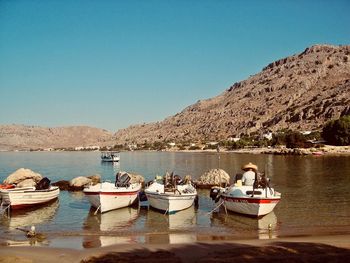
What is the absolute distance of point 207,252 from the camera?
17984 mm

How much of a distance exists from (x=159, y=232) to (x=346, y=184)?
29.2 m

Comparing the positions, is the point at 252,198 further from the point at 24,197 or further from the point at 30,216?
the point at 24,197

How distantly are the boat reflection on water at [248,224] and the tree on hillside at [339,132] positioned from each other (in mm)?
104993

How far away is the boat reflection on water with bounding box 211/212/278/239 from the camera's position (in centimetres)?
2284

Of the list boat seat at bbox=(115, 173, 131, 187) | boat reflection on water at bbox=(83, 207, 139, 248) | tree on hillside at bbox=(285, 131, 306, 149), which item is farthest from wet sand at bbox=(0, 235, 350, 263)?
tree on hillside at bbox=(285, 131, 306, 149)

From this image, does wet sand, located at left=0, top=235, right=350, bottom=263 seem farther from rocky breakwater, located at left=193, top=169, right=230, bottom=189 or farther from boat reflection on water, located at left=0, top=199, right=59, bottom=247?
rocky breakwater, located at left=193, top=169, right=230, bottom=189

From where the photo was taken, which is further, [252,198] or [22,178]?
[22,178]

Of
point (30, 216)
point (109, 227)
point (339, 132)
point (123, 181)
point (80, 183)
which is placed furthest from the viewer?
point (339, 132)

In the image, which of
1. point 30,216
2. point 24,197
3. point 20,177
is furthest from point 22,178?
point 30,216

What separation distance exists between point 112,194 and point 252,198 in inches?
422

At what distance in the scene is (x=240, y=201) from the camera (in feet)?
91.4

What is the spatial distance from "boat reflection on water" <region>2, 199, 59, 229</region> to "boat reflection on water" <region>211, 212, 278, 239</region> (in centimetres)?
1232

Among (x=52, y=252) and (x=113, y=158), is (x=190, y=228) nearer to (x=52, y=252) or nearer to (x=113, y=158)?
(x=52, y=252)

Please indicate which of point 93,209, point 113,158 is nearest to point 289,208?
point 93,209
